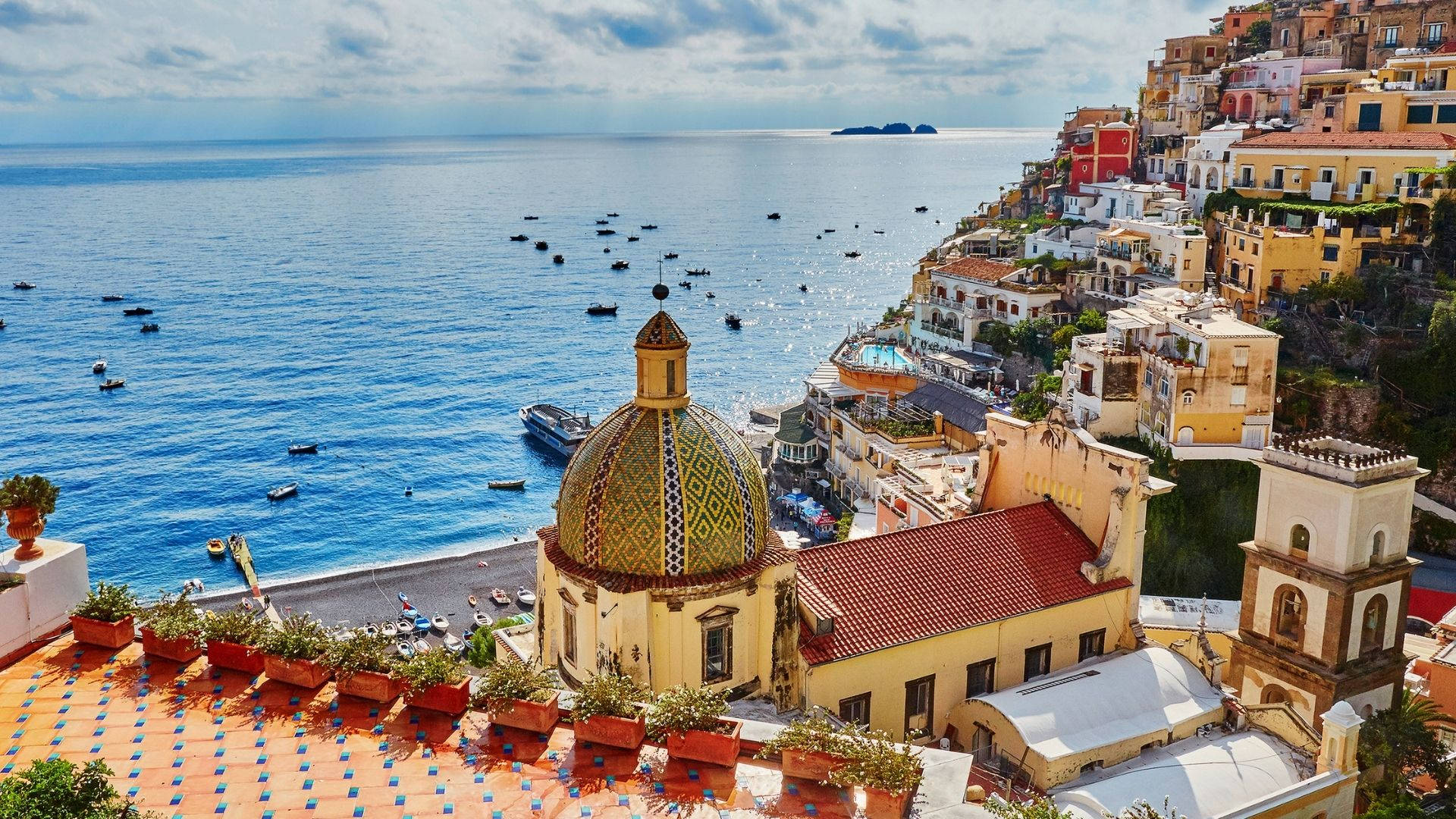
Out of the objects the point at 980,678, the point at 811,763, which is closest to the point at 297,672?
the point at 811,763

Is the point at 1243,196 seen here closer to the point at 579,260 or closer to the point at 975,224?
the point at 975,224

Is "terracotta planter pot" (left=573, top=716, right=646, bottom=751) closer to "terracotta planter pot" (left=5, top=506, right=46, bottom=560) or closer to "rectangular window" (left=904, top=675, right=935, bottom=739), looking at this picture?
"terracotta planter pot" (left=5, top=506, right=46, bottom=560)

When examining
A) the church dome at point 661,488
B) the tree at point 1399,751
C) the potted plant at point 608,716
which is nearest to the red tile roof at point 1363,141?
the tree at point 1399,751

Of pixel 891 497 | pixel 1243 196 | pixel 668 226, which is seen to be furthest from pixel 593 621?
pixel 668 226

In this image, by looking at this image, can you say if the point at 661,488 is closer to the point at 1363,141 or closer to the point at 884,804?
the point at 884,804

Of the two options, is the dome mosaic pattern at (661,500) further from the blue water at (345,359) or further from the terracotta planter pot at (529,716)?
the blue water at (345,359)
